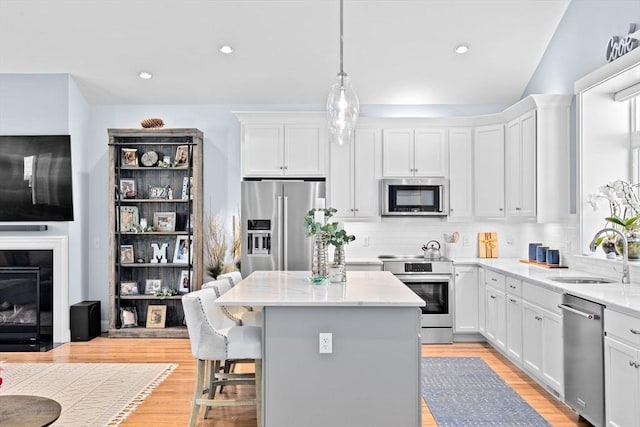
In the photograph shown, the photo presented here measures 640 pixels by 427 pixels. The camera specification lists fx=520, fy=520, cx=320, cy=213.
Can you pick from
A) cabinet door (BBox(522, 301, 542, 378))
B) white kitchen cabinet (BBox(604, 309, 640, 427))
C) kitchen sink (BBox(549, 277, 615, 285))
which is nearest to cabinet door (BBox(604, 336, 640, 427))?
white kitchen cabinet (BBox(604, 309, 640, 427))

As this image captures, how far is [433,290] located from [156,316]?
125 inches

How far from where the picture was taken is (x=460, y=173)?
19.5 ft

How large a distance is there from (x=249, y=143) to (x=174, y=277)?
1880 mm

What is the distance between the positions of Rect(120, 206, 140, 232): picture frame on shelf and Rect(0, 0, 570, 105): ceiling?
4.29 ft

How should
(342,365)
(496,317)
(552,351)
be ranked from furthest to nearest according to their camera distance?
1. (496,317)
2. (552,351)
3. (342,365)

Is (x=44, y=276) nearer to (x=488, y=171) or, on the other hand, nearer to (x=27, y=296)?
(x=27, y=296)

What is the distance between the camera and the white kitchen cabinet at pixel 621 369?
267cm

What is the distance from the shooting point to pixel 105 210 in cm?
627

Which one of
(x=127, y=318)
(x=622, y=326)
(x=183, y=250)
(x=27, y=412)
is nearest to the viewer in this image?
(x=27, y=412)

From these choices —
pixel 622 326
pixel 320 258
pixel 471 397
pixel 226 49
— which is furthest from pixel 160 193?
pixel 622 326

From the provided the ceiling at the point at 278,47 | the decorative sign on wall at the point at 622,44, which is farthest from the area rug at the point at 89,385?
the decorative sign on wall at the point at 622,44

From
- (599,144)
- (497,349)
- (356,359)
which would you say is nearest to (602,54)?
(599,144)

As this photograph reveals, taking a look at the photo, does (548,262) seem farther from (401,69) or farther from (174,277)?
(174,277)

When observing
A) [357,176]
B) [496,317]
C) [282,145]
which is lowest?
[496,317]
